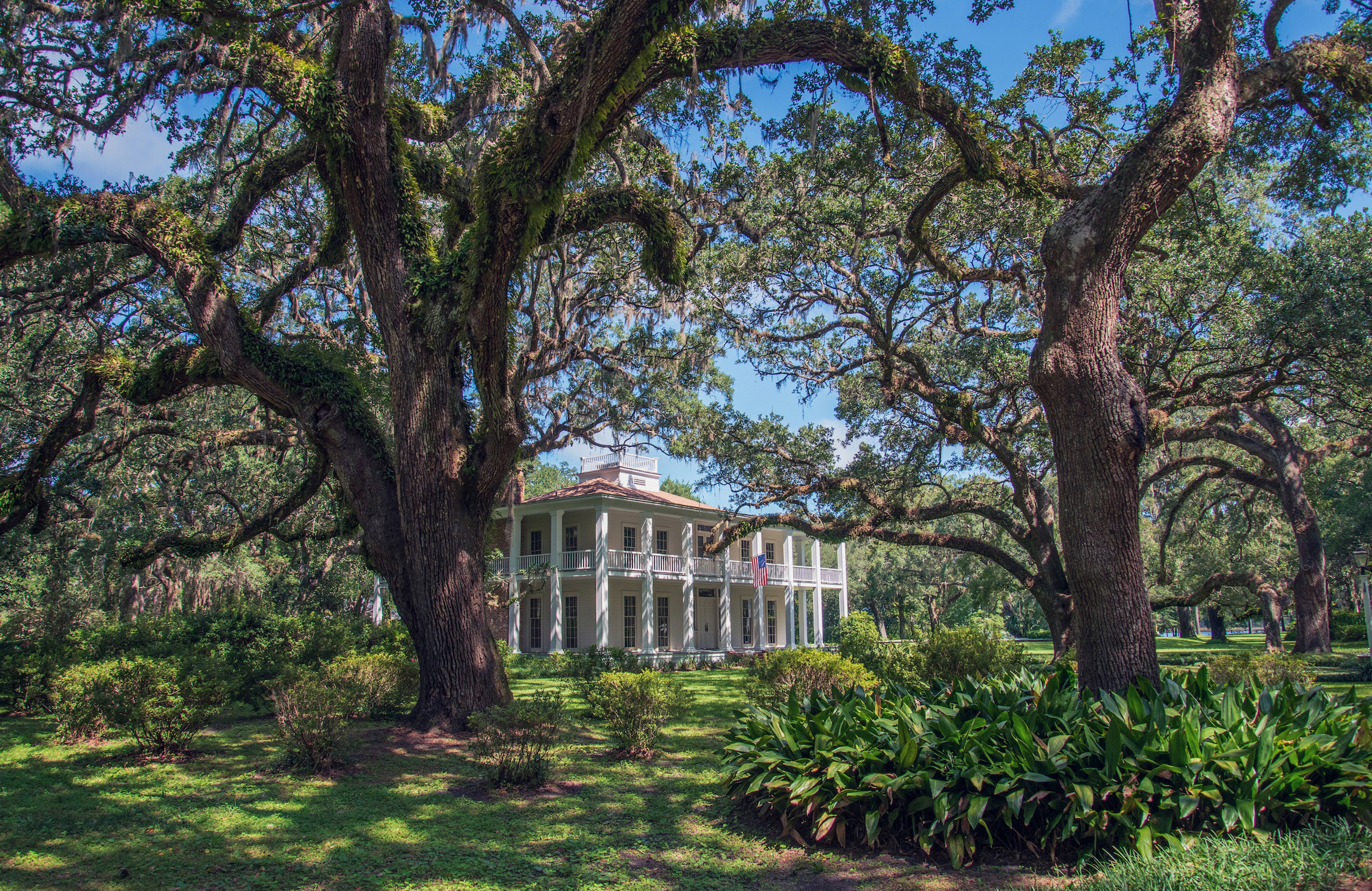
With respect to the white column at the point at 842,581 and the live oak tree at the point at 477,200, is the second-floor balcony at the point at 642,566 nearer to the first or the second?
the white column at the point at 842,581

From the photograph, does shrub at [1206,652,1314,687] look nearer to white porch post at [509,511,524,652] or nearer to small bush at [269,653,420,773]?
small bush at [269,653,420,773]

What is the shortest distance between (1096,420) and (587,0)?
31.0ft

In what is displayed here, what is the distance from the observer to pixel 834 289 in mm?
14516

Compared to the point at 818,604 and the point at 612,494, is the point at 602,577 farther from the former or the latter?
the point at 818,604

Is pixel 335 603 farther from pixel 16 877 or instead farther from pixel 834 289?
pixel 16 877

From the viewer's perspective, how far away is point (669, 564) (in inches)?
1113

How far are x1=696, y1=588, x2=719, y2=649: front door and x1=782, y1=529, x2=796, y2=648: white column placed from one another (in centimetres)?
336

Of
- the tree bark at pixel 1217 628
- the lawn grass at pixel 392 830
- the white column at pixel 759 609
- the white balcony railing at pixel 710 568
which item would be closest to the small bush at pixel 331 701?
the lawn grass at pixel 392 830

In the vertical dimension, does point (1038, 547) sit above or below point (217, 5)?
below

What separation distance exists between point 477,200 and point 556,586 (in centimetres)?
1958

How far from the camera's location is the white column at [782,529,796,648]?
3309 cm

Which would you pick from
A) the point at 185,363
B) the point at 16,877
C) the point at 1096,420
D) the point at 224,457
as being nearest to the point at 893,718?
the point at 1096,420

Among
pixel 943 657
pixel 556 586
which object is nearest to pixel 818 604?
pixel 556 586

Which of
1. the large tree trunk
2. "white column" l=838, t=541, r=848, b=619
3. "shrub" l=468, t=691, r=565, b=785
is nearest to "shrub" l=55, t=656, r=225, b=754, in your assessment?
"shrub" l=468, t=691, r=565, b=785
